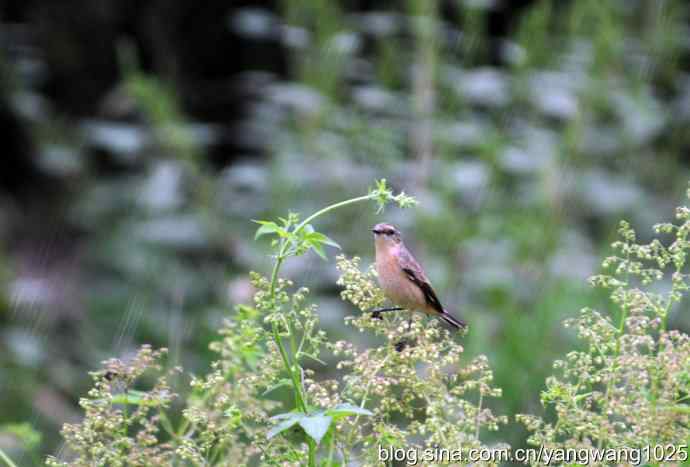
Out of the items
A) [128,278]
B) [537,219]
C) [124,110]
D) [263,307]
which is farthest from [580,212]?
[263,307]

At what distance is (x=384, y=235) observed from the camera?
262cm

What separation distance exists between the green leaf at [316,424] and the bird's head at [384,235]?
4.11 ft

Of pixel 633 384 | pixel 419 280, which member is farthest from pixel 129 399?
pixel 419 280

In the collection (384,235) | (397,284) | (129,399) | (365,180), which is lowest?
(129,399)

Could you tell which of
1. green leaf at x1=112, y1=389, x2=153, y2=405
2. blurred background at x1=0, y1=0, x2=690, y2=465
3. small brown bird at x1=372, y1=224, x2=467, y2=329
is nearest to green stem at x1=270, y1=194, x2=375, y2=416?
green leaf at x1=112, y1=389, x2=153, y2=405

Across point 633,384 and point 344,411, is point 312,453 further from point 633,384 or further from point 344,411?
point 633,384

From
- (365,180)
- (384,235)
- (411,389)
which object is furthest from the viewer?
(365,180)

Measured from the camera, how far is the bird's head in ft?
8.47

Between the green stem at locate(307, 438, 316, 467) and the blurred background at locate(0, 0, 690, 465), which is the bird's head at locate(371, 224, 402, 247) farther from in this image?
the green stem at locate(307, 438, 316, 467)

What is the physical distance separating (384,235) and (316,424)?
135 centimetres

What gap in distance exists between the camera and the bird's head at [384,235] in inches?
102

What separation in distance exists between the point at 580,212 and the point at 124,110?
319 cm

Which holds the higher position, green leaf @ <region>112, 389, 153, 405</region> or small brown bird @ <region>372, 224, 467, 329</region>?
small brown bird @ <region>372, 224, 467, 329</region>

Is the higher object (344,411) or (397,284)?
(397,284)
